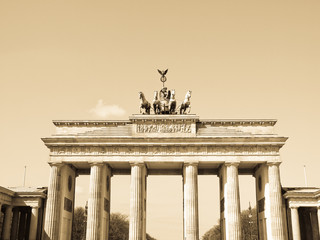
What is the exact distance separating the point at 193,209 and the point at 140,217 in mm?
6561

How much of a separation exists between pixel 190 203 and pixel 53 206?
659 inches

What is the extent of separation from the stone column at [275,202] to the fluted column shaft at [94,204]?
21.0 meters

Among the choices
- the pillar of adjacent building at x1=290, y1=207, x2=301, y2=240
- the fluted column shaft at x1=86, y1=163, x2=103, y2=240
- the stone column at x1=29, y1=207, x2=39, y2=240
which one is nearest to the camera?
the pillar of adjacent building at x1=290, y1=207, x2=301, y2=240

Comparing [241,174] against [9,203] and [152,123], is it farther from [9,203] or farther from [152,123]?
[9,203]

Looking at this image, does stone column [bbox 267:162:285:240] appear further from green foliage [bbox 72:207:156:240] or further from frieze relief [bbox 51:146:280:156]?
green foliage [bbox 72:207:156:240]

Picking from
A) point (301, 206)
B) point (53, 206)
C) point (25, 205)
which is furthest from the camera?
point (25, 205)

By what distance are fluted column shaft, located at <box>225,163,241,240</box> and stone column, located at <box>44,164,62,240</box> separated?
20.8 metres

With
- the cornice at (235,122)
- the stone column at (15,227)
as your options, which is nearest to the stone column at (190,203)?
the cornice at (235,122)

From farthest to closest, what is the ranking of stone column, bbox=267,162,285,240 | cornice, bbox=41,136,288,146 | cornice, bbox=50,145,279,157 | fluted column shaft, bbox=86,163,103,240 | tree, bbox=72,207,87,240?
tree, bbox=72,207,87,240 < cornice, bbox=50,145,279,157 < cornice, bbox=41,136,288,146 < fluted column shaft, bbox=86,163,103,240 < stone column, bbox=267,162,285,240

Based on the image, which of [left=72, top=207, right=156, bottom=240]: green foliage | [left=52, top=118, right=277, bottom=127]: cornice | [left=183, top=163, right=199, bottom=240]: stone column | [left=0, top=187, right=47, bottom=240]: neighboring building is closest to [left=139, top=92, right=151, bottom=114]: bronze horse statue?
[left=52, top=118, right=277, bottom=127]: cornice

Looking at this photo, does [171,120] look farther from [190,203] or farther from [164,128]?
[190,203]

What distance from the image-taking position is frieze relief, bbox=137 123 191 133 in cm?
4858

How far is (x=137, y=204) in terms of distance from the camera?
153 ft

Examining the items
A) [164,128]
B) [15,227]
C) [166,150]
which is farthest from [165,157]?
[15,227]
